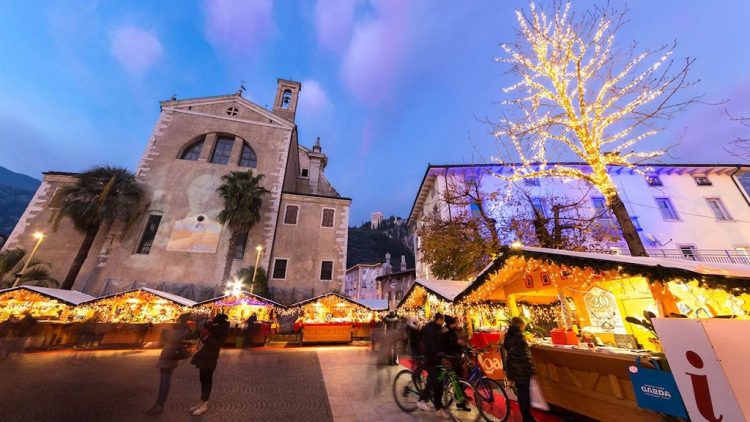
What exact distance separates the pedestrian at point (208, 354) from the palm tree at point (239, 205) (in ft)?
54.8

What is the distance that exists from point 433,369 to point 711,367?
3801 mm

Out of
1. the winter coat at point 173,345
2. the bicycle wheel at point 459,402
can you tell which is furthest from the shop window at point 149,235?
the bicycle wheel at point 459,402

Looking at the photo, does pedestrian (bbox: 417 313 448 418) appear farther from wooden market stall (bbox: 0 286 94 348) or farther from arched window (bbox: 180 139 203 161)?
arched window (bbox: 180 139 203 161)

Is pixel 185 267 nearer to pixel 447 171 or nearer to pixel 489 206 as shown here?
pixel 447 171

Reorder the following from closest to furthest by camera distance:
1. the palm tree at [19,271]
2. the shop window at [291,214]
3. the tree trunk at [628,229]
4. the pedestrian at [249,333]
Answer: the tree trunk at [628,229]
the pedestrian at [249,333]
the palm tree at [19,271]
the shop window at [291,214]

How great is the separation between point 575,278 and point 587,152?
3.22 metres

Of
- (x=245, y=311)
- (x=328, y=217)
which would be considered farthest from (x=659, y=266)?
(x=328, y=217)

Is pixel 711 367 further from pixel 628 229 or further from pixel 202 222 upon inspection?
pixel 202 222

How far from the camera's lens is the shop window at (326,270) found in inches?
870

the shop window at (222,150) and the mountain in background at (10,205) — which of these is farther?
the mountain in background at (10,205)

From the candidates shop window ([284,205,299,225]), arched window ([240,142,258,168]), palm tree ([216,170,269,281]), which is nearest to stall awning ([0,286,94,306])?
palm tree ([216,170,269,281])

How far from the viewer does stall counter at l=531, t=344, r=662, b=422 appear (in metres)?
4.23

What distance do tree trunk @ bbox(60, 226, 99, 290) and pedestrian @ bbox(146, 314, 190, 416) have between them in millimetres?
19820

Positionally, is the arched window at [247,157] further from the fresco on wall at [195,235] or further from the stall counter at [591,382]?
the stall counter at [591,382]
